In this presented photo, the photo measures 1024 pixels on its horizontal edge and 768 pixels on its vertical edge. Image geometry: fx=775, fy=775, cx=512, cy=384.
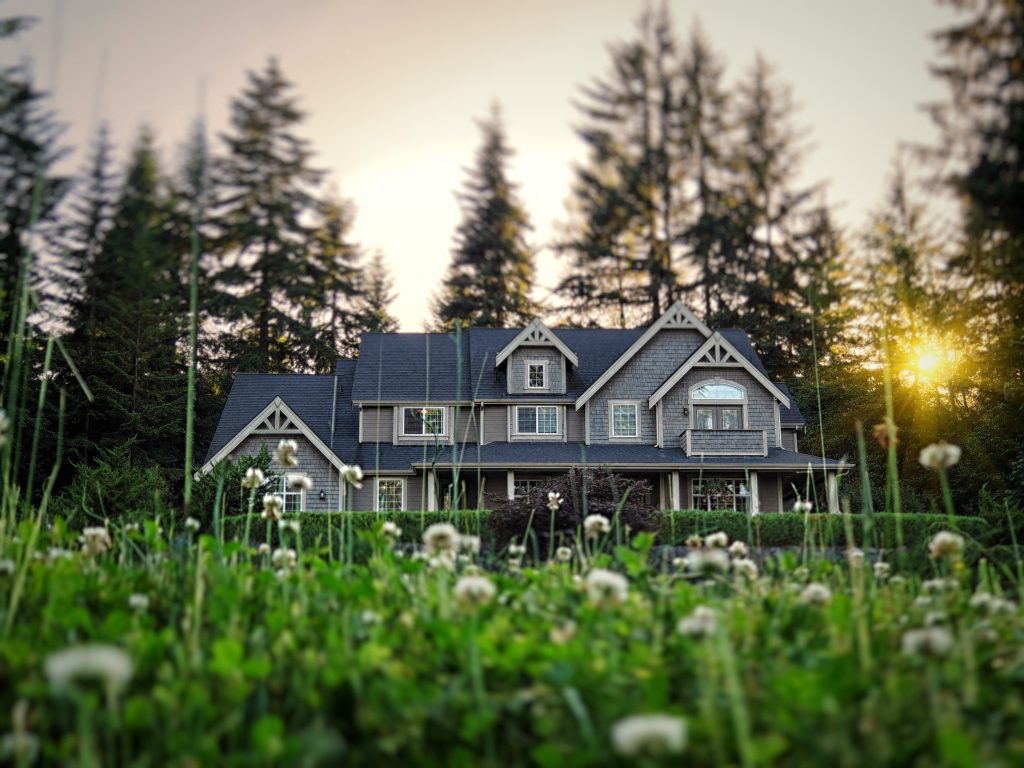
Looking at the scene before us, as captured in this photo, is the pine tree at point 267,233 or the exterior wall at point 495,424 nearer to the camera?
the exterior wall at point 495,424

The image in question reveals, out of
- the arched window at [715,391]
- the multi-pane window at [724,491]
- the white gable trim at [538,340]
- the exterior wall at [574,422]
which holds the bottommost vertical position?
the multi-pane window at [724,491]

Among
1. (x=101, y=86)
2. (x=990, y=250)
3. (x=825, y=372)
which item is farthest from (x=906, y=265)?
(x=101, y=86)

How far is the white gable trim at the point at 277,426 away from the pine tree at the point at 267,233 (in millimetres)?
8862

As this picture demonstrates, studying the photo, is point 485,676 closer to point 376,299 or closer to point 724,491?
point 724,491

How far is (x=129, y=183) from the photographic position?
7164 mm

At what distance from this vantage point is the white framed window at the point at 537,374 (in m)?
22.4

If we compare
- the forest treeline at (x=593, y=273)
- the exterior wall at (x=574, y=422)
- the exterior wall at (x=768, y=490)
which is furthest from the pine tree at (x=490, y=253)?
the exterior wall at (x=768, y=490)

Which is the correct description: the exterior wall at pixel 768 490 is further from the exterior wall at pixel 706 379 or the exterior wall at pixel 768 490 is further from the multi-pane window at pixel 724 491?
the exterior wall at pixel 706 379

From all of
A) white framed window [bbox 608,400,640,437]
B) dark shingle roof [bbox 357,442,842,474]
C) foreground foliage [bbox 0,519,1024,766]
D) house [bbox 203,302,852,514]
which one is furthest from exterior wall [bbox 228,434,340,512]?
foreground foliage [bbox 0,519,1024,766]

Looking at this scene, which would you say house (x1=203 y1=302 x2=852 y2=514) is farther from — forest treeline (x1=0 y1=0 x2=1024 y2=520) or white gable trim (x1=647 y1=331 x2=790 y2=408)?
forest treeline (x1=0 y1=0 x2=1024 y2=520)

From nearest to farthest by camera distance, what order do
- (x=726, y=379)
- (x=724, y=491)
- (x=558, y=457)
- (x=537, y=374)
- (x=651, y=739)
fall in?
(x=651, y=739)
(x=724, y=491)
(x=558, y=457)
(x=726, y=379)
(x=537, y=374)

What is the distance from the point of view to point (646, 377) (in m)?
22.3

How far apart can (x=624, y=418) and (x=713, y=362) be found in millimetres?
2919

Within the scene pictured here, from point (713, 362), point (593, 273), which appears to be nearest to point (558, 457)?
point (713, 362)
